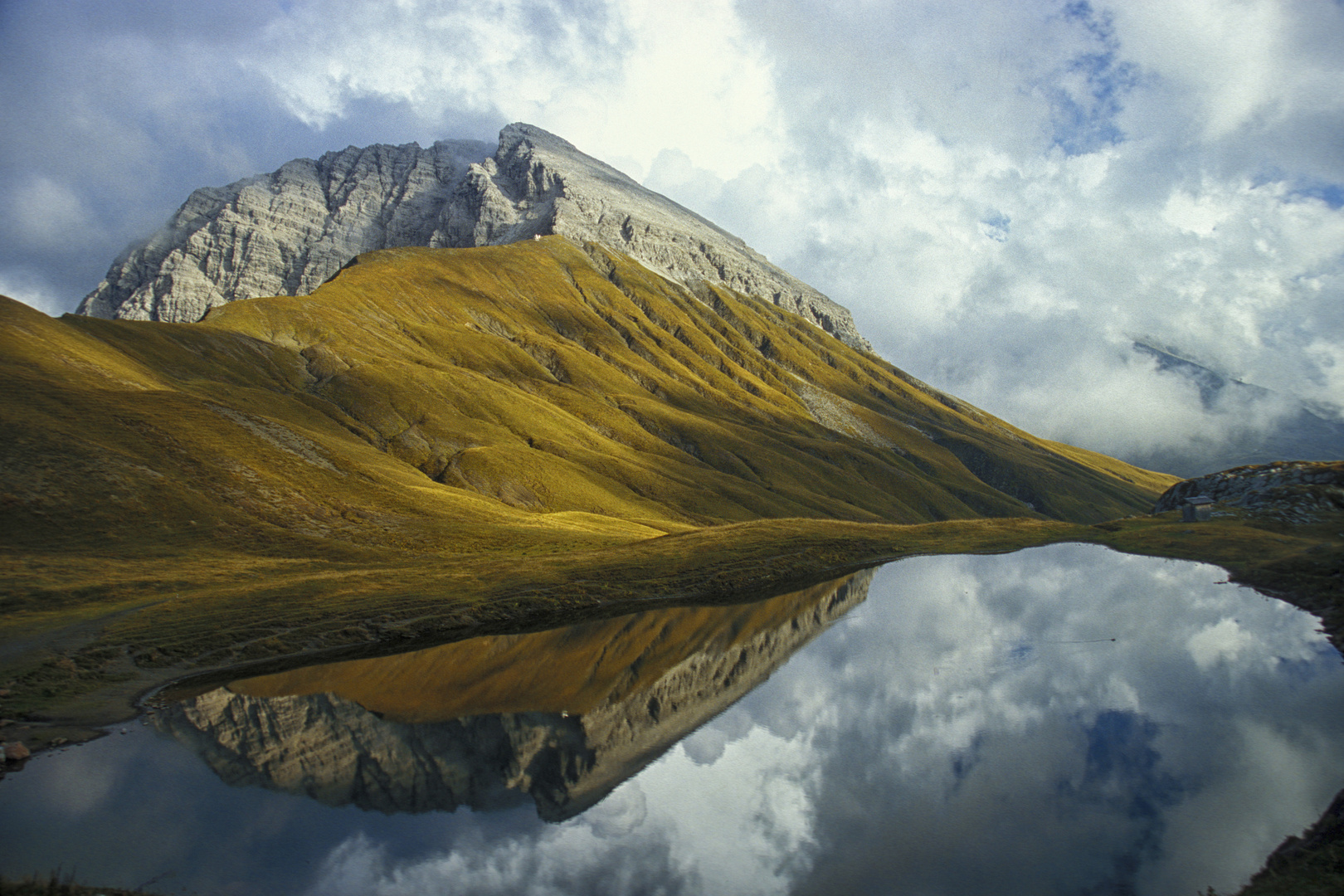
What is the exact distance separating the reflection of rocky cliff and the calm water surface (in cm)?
16

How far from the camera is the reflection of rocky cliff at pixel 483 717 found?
28422mm

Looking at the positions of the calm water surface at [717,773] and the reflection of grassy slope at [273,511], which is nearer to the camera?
the calm water surface at [717,773]

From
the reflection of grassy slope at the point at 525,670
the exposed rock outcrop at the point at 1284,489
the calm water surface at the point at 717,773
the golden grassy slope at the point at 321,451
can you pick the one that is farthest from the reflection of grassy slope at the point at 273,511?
the exposed rock outcrop at the point at 1284,489

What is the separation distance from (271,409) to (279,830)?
4210 inches

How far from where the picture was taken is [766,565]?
73812 millimetres

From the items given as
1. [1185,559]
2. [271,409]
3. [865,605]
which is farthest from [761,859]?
[271,409]

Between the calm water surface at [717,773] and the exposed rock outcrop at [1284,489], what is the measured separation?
46188 millimetres

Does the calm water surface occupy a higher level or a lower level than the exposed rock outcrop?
lower

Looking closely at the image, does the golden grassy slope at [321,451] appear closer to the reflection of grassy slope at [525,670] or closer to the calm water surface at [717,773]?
the reflection of grassy slope at [525,670]

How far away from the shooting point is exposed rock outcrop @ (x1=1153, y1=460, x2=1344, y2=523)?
8244 centimetres

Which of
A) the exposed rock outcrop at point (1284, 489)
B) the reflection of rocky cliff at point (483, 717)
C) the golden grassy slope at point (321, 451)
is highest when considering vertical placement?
the exposed rock outcrop at point (1284, 489)

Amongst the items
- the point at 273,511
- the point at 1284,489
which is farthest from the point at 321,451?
the point at 1284,489

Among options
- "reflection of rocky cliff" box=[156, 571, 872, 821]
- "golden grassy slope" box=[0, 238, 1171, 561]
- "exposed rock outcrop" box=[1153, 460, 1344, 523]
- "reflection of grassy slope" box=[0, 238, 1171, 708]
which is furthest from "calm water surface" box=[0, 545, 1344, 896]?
"exposed rock outcrop" box=[1153, 460, 1344, 523]

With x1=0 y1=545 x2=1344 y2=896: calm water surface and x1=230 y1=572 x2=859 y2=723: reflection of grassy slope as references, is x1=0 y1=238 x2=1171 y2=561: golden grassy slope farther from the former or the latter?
x1=0 y1=545 x2=1344 y2=896: calm water surface
